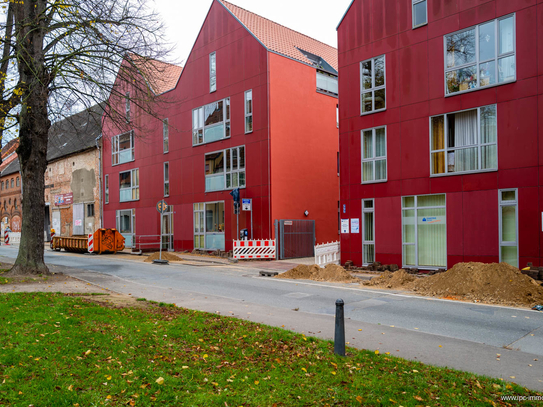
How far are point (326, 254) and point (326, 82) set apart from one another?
1254cm

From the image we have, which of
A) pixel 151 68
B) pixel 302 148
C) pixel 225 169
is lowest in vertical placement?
pixel 225 169

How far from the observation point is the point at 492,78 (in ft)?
51.2

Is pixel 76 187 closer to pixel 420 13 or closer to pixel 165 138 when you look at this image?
pixel 165 138

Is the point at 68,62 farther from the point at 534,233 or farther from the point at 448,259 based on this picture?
the point at 534,233

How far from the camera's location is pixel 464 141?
1634 cm

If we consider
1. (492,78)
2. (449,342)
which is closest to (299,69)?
(492,78)

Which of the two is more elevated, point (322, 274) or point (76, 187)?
point (76, 187)

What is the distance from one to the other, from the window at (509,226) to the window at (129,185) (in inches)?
1030

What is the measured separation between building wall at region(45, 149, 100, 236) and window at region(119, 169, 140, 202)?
3.90 m

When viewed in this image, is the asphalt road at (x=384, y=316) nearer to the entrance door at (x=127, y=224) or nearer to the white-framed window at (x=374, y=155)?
the white-framed window at (x=374, y=155)

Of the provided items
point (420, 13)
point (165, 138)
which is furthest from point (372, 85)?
point (165, 138)

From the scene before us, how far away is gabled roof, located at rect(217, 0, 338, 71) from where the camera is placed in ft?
85.0

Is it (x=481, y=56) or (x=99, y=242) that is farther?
(x=99, y=242)

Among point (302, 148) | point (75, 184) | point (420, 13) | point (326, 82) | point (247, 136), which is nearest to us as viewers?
point (420, 13)
